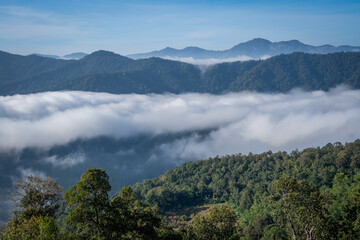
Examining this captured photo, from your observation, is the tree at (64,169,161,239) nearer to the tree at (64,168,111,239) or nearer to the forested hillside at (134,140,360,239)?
the tree at (64,168,111,239)

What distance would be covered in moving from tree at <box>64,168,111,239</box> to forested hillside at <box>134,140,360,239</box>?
27.8 meters

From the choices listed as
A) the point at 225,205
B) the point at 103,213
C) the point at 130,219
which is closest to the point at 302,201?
the point at 130,219

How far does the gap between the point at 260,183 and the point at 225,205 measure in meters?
37.7

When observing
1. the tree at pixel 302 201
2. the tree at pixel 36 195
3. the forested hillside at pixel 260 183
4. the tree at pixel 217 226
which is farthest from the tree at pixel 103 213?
the forested hillside at pixel 260 183

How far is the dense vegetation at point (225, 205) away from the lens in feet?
73.0

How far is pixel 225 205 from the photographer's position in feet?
146

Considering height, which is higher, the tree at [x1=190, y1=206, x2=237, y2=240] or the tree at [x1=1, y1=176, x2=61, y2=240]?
the tree at [x1=1, y1=176, x2=61, y2=240]

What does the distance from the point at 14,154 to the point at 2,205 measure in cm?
7554

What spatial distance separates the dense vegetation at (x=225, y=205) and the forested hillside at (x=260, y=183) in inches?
Answer: 9.0

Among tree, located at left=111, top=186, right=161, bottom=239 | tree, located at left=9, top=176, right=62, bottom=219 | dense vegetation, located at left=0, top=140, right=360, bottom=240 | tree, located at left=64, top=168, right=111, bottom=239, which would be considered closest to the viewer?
tree, located at left=64, top=168, right=111, bottom=239

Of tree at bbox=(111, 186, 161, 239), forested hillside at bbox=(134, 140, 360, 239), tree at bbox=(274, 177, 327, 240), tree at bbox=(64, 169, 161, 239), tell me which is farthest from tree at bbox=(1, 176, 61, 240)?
forested hillside at bbox=(134, 140, 360, 239)

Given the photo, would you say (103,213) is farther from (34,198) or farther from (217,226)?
(217,226)

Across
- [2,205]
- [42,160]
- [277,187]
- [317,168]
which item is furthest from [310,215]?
[42,160]

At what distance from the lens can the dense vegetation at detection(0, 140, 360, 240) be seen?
2227cm
